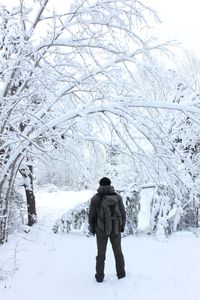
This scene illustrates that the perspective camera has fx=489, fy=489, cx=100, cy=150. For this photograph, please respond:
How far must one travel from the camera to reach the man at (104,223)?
8.22m

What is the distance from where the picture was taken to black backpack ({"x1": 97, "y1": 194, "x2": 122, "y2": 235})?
820 centimetres

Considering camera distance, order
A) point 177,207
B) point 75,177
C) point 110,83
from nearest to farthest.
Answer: point 110,83, point 75,177, point 177,207

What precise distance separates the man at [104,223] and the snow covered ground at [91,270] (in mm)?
290

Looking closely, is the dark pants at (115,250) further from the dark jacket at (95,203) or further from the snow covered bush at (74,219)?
the snow covered bush at (74,219)

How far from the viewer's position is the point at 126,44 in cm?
816

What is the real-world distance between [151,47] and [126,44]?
0.61m

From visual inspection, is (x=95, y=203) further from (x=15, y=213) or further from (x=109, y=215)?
(x=15, y=213)

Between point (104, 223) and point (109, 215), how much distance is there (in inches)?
6.4

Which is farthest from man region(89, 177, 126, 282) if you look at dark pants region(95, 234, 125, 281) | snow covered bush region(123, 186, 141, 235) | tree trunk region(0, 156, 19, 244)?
snow covered bush region(123, 186, 141, 235)

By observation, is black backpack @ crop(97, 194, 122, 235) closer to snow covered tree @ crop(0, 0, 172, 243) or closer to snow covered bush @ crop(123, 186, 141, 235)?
snow covered tree @ crop(0, 0, 172, 243)

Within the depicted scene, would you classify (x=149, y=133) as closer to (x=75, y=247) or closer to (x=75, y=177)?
(x=75, y=177)

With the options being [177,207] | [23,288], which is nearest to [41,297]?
[23,288]

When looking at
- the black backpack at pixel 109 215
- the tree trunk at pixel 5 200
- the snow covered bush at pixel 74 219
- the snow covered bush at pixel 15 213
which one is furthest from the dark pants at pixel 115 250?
the snow covered bush at pixel 15 213

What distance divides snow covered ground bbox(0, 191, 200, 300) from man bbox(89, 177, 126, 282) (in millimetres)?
290
